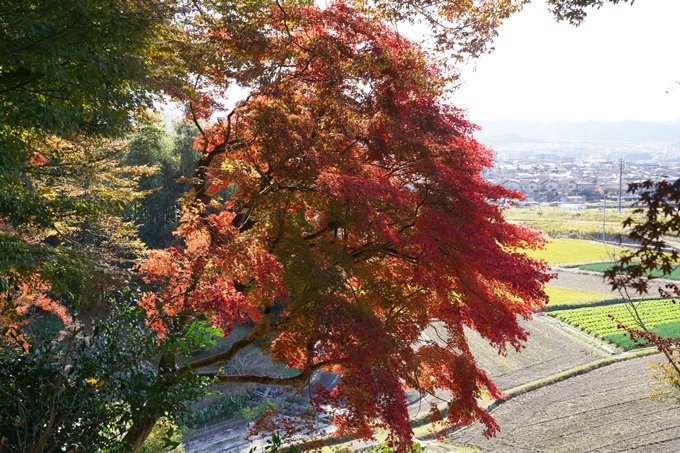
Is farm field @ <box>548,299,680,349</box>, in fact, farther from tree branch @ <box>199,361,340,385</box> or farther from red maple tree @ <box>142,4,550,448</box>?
tree branch @ <box>199,361,340,385</box>

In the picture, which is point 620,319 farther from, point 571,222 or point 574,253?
point 571,222

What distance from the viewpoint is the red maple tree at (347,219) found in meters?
5.15

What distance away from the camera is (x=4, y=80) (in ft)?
13.9

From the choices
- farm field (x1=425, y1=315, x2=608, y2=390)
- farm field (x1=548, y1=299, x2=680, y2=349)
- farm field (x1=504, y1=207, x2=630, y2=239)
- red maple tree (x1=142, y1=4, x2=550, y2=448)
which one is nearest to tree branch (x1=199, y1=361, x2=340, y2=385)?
red maple tree (x1=142, y1=4, x2=550, y2=448)

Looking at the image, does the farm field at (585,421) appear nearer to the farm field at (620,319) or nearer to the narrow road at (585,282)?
the farm field at (620,319)

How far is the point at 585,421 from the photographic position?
40.5 feet

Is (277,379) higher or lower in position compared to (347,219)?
lower

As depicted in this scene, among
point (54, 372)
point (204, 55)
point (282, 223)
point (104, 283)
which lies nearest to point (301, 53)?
point (204, 55)

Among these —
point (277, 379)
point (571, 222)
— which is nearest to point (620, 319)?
point (277, 379)

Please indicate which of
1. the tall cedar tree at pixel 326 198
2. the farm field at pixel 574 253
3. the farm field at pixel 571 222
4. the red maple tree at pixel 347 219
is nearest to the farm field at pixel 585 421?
the tall cedar tree at pixel 326 198

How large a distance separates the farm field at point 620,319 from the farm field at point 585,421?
4.14 m

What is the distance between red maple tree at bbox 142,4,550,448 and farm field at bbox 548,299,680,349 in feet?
49.2

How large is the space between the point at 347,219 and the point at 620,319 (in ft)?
67.3

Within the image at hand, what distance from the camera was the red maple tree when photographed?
16.9 ft
